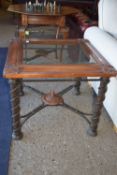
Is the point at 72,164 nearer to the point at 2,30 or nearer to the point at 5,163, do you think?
the point at 5,163

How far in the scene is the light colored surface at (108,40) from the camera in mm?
1539

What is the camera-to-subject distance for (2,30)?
4.02 metres

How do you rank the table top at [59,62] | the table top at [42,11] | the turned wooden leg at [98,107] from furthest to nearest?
1. the table top at [42,11]
2. the turned wooden leg at [98,107]
3. the table top at [59,62]

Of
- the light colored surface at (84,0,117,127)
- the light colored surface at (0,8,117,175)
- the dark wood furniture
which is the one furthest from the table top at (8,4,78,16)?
the light colored surface at (0,8,117,175)

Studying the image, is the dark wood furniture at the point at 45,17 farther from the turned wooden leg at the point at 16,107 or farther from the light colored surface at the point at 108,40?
the turned wooden leg at the point at 16,107

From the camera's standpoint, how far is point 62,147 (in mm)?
1507

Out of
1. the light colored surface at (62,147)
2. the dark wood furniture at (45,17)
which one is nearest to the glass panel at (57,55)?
the light colored surface at (62,147)

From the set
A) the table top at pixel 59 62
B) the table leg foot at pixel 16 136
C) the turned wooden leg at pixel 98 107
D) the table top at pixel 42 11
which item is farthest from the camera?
the table top at pixel 42 11

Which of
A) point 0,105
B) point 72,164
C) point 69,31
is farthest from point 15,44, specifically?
point 69,31

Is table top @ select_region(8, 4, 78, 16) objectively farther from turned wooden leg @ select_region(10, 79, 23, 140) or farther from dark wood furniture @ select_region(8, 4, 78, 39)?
turned wooden leg @ select_region(10, 79, 23, 140)

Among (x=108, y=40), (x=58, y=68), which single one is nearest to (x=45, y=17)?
(x=108, y=40)

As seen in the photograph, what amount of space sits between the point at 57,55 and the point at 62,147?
70 centimetres

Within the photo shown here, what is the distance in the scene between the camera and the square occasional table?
4.14 feet

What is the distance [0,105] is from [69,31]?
1273 mm
